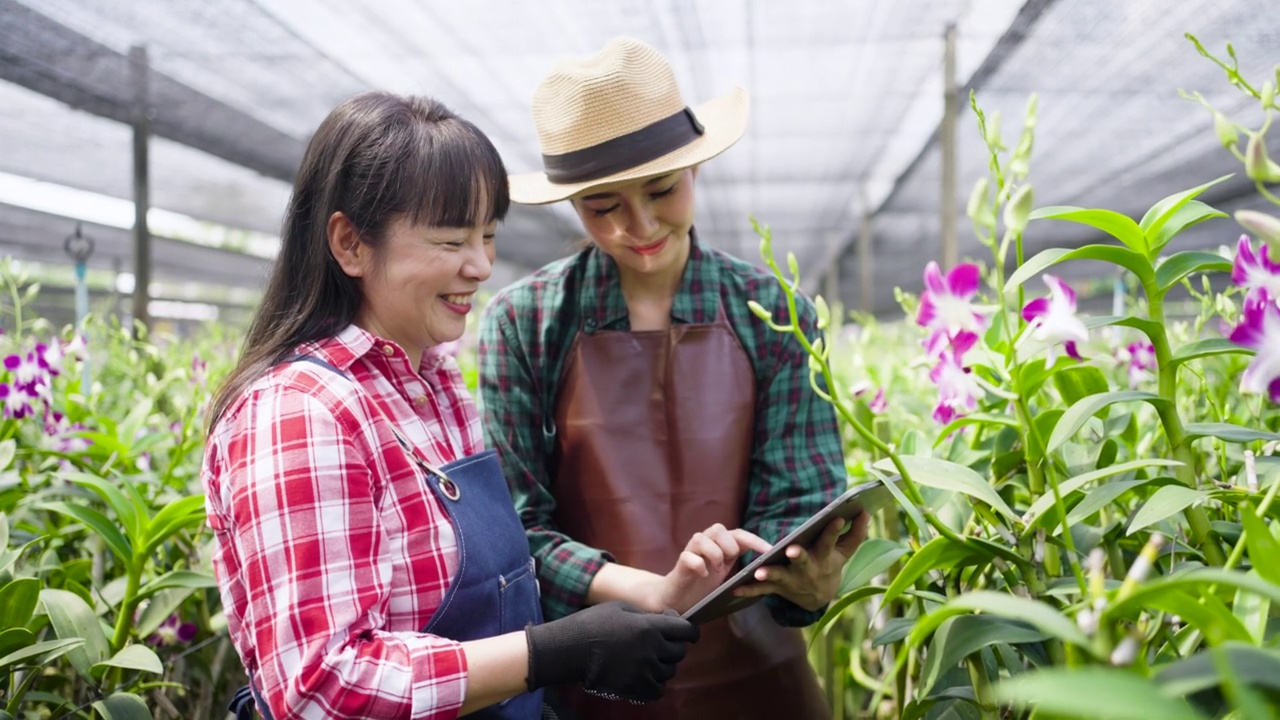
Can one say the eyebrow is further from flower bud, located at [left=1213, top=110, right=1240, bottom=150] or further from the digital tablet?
flower bud, located at [left=1213, top=110, right=1240, bottom=150]

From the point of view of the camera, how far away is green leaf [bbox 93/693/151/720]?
1024mm

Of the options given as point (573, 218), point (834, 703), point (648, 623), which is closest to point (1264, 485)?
point (648, 623)

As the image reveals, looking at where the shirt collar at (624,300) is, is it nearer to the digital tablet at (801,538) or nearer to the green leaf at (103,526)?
the digital tablet at (801,538)

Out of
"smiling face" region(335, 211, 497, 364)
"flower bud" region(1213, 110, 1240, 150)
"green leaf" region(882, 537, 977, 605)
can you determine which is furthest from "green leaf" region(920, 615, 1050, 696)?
"smiling face" region(335, 211, 497, 364)

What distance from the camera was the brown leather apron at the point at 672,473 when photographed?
1.13 meters

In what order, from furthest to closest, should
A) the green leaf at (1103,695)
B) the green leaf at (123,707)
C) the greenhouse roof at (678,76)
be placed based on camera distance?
the greenhouse roof at (678,76) < the green leaf at (123,707) < the green leaf at (1103,695)

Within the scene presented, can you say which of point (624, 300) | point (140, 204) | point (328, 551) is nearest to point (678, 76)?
point (140, 204)

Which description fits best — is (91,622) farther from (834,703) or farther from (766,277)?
(834,703)

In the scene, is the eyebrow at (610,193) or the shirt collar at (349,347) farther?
the eyebrow at (610,193)

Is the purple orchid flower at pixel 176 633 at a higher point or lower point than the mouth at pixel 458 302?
lower

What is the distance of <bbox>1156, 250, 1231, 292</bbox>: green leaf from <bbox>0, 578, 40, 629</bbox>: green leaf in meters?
1.12

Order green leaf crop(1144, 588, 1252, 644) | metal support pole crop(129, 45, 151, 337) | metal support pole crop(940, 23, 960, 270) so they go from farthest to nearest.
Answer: metal support pole crop(940, 23, 960, 270) < metal support pole crop(129, 45, 151, 337) < green leaf crop(1144, 588, 1252, 644)

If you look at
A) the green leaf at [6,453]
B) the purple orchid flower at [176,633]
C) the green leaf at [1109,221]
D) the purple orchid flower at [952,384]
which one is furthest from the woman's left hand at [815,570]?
the green leaf at [6,453]

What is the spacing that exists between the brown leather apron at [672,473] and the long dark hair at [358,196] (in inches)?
12.0
